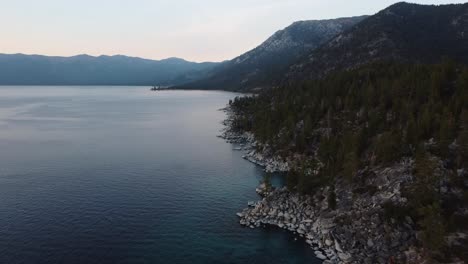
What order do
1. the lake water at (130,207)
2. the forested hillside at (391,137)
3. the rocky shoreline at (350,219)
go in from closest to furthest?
1. the rocky shoreline at (350,219)
2. the forested hillside at (391,137)
3. the lake water at (130,207)

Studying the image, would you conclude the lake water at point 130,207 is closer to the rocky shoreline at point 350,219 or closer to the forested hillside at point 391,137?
the rocky shoreline at point 350,219

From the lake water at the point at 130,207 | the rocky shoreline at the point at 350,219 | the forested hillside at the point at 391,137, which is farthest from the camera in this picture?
the lake water at the point at 130,207

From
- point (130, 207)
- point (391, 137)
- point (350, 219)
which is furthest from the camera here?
point (130, 207)

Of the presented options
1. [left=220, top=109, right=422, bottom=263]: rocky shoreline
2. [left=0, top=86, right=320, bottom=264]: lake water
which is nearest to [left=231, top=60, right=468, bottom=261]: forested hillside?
[left=220, top=109, right=422, bottom=263]: rocky shoreline

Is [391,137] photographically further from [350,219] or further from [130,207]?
[130,207]

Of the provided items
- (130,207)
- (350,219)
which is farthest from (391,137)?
(130,207)

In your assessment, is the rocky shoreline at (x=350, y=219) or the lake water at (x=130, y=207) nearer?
the rocky shoreline at (x=350, y=219)

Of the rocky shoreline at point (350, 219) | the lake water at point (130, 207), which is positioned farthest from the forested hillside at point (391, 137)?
the lake water at point (130, 207)

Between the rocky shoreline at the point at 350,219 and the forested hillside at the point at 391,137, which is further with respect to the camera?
the forested hillside at the point at 391,137

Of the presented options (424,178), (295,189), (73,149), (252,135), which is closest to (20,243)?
(295,189)

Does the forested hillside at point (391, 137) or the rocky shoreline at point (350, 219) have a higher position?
the forested hillside at point (391, 137)
